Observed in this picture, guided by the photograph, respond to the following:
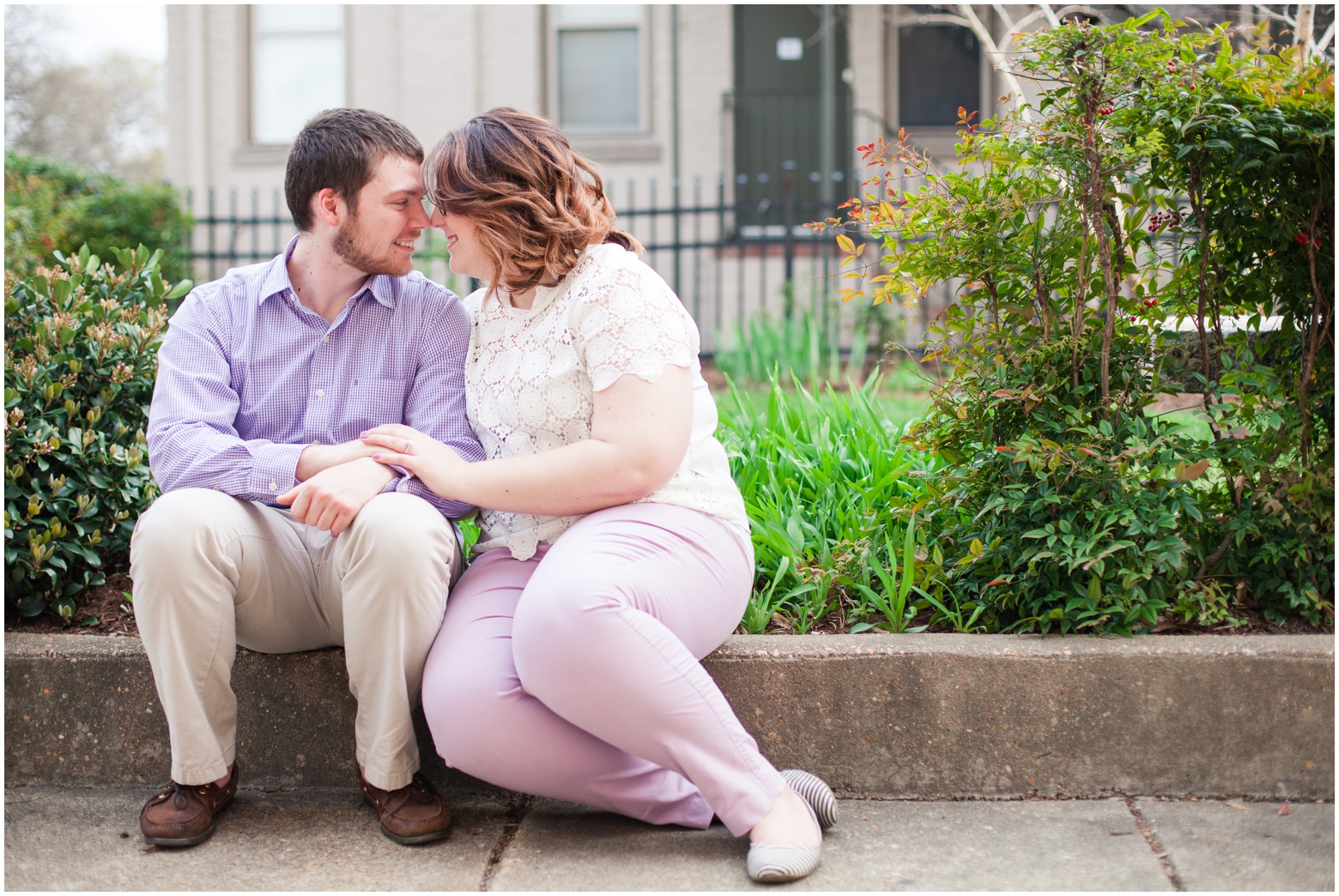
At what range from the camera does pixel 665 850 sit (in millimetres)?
2025

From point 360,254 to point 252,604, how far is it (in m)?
0.80

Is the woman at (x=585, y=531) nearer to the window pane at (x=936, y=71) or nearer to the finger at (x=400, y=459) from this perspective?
the finger at (x=400, y=459)

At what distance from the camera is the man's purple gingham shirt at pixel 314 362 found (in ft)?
7.51

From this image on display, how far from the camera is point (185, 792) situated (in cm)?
210

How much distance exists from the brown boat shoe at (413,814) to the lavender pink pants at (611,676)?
0.48 feet

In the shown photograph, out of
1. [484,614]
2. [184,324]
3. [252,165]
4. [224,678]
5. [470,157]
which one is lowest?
[224,678]

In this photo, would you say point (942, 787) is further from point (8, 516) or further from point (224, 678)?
point (8, 516)

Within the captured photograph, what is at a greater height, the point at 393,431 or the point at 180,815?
the point at 393,431

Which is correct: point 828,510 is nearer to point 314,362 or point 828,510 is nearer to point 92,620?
point 314,362

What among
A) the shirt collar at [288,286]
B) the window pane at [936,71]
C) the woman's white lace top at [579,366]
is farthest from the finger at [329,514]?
the window pane at [936,71]

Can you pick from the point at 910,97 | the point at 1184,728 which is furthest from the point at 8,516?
the point at 910,97

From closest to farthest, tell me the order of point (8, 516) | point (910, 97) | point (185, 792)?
point (185, 792) → point (8, 516) → point (910, 97)

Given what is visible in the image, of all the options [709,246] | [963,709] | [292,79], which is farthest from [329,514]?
[292,79]

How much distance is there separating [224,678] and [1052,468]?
5.77 feet
